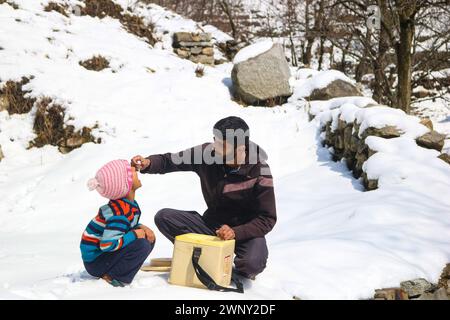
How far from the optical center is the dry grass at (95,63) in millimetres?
9859

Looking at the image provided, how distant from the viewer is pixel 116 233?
9.57 ft

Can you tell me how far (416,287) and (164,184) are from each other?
4.23 metres

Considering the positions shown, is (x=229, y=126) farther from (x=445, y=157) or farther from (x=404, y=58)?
(x=404, y=58)

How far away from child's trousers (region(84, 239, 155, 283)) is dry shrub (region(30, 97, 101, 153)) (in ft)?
16.8

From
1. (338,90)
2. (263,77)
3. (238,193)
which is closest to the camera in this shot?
(238,193)

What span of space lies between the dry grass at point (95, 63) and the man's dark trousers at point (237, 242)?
7.11 m

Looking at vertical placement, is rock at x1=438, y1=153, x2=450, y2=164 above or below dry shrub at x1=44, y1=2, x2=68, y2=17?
below

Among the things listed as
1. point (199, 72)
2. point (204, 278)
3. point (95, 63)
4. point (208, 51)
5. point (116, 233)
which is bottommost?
point (204, 278)

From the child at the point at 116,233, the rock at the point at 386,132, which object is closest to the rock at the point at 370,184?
the rock at the point at 386,132

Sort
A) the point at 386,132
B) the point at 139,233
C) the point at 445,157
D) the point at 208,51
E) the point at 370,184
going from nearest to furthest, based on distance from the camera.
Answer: the point at 139,233, the point at 370,184, the point at 445,157, the point at 386,132, the point at 208,51

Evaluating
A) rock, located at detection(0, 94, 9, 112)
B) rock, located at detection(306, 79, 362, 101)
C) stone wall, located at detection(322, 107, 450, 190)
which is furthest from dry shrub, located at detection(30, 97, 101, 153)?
rock, located at detection(306, 79, 362, 101)

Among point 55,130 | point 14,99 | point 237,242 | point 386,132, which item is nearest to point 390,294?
point 237,242

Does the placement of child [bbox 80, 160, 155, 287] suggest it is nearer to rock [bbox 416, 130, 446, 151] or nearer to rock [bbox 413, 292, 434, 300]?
rock [bbox 413, 292, 434, 300]

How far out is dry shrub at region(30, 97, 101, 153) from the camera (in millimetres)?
7980
